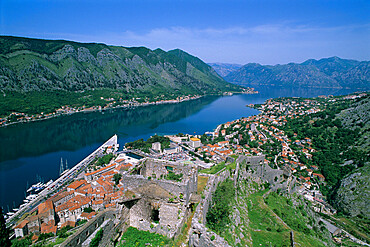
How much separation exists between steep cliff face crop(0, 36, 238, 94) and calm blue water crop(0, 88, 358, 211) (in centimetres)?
4102

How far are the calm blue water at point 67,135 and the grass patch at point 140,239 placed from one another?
32.3m

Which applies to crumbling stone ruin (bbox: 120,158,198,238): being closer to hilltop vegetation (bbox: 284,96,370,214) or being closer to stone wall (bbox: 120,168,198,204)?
stone wall (bbox: 120,168,198,204)

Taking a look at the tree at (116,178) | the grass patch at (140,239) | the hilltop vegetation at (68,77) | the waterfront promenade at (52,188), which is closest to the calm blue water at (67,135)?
the waterfront promenade at (52,188)

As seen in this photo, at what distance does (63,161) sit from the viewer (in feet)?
158

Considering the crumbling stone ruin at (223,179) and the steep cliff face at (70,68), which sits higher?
the steep cliff face at (70,68)

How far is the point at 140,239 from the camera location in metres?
7.05

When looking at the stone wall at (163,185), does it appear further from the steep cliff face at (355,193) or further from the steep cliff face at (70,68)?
the steep cliff face at (70,68)

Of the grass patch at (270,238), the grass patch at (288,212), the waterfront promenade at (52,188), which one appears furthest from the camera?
the waterfront promenade at (52,188)

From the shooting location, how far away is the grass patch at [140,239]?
22.2ft

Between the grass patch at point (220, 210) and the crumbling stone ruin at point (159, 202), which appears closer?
the crumbling stone ruin at point (159, 202)

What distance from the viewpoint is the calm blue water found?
4128 centimetres

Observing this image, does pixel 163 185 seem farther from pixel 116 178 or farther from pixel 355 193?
pixel 355 193

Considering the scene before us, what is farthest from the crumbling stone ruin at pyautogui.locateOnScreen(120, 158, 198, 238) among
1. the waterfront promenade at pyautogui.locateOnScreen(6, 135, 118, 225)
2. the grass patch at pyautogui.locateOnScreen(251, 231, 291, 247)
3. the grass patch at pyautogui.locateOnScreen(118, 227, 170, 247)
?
the waterfront promenade at pyautogui.locateOnScreen(6, 135, 118, 225)

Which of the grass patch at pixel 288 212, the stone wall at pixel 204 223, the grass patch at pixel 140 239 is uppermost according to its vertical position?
the stone wall at pixel 204 223
